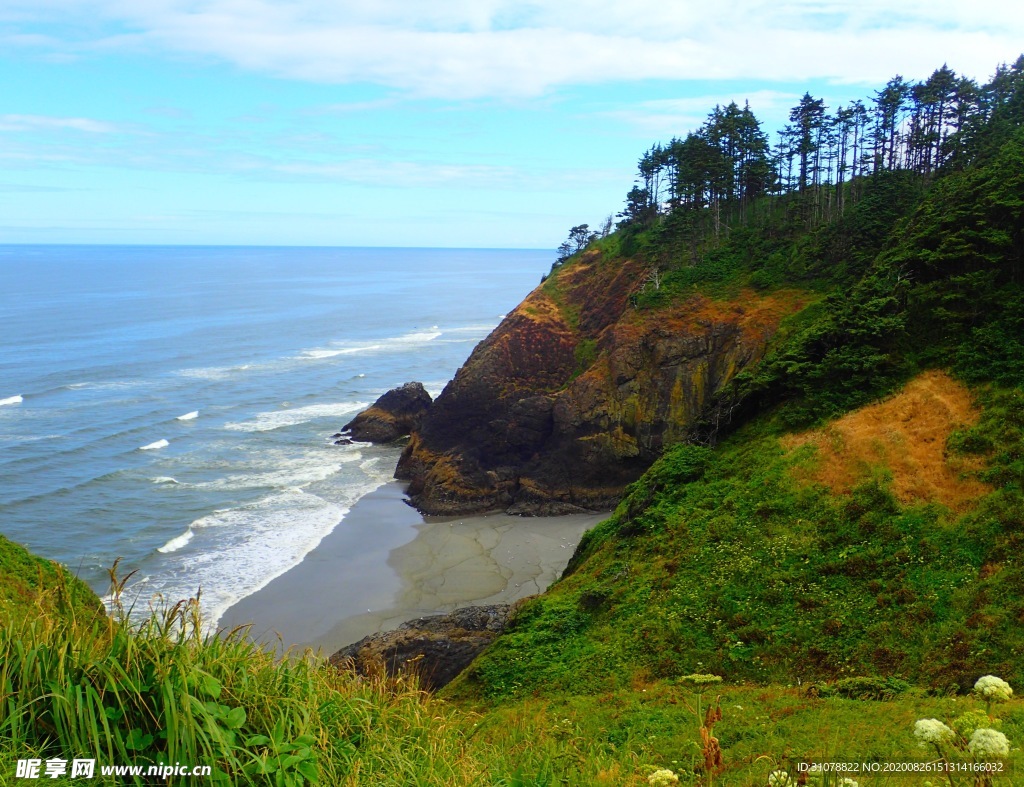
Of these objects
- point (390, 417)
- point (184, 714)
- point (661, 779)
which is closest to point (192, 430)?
point (390, 417)

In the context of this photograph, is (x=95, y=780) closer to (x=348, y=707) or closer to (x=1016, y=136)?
(x=348, y=707)

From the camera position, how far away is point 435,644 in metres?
25.3

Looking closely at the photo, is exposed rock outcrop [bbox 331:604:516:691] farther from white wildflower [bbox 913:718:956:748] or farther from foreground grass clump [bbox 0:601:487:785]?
white wildflower [bbox 913:718:956:748]

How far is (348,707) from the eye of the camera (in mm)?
7277

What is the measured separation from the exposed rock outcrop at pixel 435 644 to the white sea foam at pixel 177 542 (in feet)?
41.3

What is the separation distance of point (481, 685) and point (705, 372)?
25.7 meters

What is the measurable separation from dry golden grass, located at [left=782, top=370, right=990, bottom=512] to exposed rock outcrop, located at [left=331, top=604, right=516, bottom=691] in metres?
11.9

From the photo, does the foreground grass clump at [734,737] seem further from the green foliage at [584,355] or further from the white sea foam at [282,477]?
the green foliage at [584,355]

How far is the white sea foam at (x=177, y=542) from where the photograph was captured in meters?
35.3

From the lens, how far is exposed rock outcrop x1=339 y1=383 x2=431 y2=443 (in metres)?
56.5

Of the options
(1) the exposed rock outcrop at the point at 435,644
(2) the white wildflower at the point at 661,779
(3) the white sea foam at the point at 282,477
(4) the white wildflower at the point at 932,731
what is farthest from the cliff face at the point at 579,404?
(4) the white wildflower at the point at 932,731

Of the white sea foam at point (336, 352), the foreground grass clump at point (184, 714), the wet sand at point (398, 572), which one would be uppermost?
the foreground grass clump at point (184, 714)

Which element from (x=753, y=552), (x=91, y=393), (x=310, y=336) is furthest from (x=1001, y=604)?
(x=310, y=336)

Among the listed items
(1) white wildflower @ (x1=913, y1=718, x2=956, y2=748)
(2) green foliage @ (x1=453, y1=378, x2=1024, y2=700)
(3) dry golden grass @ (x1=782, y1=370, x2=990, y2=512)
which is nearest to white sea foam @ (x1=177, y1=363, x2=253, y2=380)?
(2) green foliage @ (x1=453, y1=378, x2=1024, y2=700)
